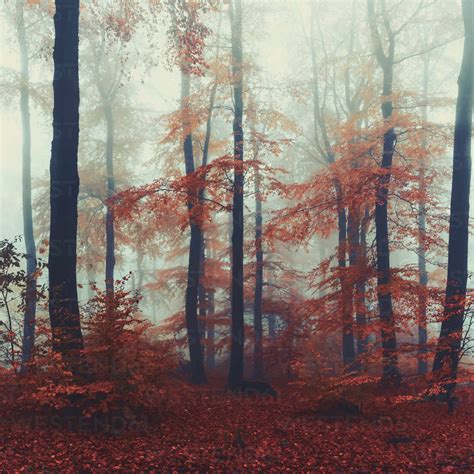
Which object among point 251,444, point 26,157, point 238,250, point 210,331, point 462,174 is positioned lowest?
point 251,444

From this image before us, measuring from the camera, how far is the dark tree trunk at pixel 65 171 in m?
7.00

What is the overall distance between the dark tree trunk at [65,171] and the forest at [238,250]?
3 centimetres

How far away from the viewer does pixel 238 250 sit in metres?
11.5

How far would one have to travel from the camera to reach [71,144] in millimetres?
7309

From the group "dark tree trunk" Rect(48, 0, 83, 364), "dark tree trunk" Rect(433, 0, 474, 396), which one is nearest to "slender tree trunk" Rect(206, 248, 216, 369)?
"dark tree trunk" Rect(433, 0, 474, 396)

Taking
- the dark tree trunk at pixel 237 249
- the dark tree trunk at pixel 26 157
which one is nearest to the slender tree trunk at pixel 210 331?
the dark tree trunk at pixel 237 249

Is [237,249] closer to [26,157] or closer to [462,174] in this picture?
[462,174]

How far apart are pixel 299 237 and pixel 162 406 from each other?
5.85 m

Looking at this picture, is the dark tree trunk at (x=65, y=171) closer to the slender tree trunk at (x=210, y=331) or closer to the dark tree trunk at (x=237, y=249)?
the dark tree trunk at (x=237, y=249)

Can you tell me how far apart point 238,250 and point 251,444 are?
19.8 ft

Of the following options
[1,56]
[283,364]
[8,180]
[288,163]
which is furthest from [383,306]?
[8,180]

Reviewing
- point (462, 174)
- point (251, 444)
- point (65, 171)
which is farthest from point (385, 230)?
point (65, 171)

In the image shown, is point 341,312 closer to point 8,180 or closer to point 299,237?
point 299,237

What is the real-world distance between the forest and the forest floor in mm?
40
